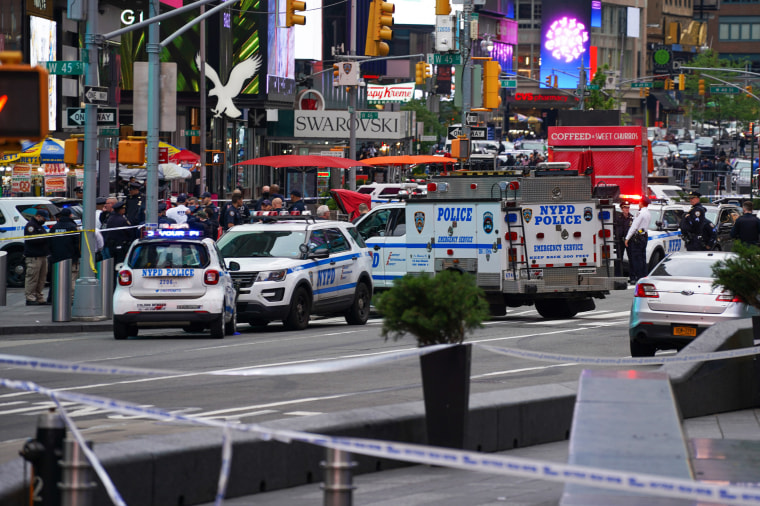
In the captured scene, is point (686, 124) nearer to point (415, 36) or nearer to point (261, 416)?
point (415, 36)

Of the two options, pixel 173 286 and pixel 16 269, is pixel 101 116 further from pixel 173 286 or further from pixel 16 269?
pixel 16 269

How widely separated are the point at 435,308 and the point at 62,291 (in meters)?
14.5

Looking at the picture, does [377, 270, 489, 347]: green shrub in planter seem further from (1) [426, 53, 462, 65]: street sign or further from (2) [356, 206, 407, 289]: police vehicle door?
(1) [426, 53, 462, 65]: street sign

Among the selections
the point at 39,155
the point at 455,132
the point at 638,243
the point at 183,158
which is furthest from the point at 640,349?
the point at 183,158

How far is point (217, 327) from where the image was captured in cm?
2077

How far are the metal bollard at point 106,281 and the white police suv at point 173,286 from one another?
8.98ft

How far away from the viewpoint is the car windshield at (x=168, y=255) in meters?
20.5

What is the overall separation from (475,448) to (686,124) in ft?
598

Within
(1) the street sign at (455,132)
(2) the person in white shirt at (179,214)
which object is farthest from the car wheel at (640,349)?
(1) the street sign at (455,132)

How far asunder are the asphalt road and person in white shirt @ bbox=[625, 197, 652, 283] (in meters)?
6.06

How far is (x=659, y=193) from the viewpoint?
51.5 metres

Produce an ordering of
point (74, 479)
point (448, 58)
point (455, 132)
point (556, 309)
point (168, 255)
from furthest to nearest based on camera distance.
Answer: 1. point (455, 132)
2. point (448, 58)
3. point (556, 309)
4. point (168, 255)
5. point (74, 479)

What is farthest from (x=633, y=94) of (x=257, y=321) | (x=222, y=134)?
(x=257, y=321)

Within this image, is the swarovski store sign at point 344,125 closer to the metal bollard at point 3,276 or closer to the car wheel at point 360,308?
the metal bollard at point 3,276
